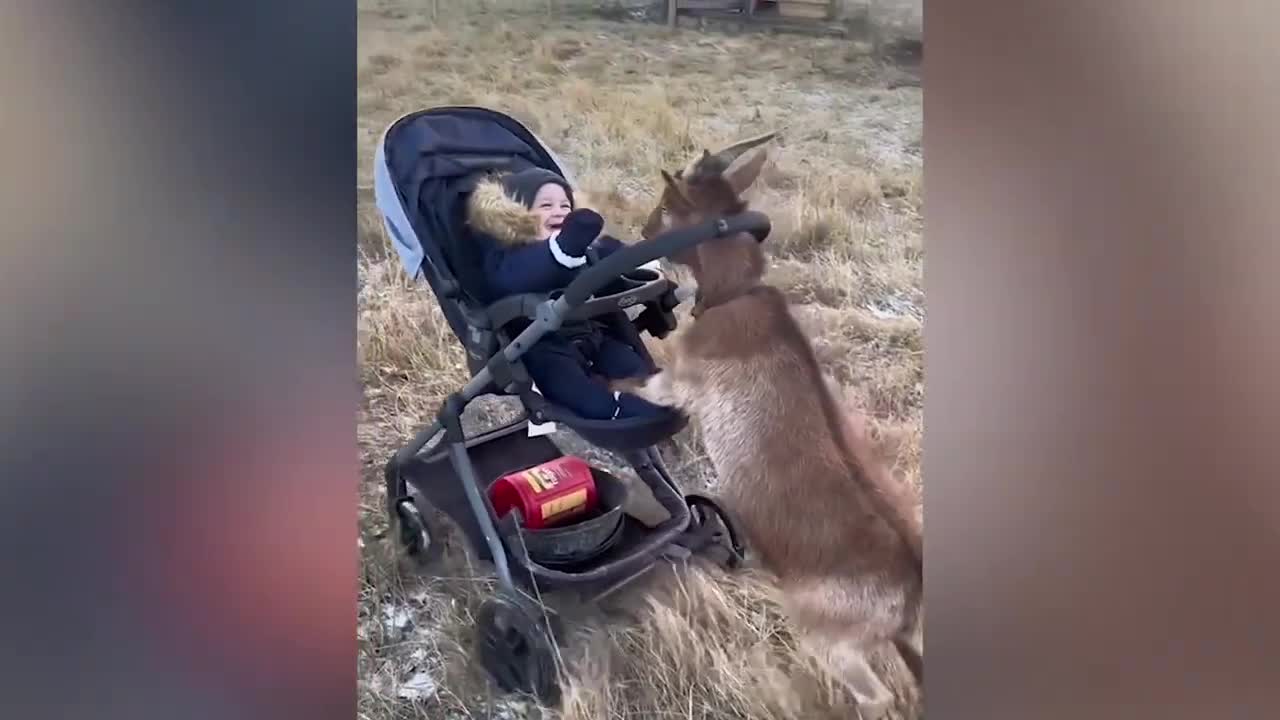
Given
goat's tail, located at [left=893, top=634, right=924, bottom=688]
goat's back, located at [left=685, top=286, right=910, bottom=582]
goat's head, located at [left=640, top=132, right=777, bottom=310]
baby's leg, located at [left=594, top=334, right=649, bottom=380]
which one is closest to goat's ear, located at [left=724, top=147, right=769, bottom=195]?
goat's head, located at [left=640, top=132, right=777, bottom=310]

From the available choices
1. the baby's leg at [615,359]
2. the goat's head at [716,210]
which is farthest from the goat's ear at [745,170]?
Result: the baby's leg at [615,359]

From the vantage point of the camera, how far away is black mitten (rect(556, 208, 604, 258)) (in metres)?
1.23

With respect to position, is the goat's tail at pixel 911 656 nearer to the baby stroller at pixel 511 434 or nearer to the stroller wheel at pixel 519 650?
the baby stroller at pixel 511 434

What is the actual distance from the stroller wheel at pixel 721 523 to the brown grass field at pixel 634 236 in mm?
30

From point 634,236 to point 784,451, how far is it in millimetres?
423

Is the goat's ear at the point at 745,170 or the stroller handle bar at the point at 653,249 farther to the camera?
the goat's ear at the point at 745,170

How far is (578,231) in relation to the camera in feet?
4.04

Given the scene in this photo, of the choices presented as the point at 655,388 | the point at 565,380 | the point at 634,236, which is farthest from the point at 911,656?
the point at 634,236

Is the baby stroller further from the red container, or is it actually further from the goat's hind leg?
the goat's hind leg

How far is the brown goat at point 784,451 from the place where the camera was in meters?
1.24

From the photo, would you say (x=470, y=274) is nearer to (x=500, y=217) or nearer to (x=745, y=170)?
(x=500, y=217)
